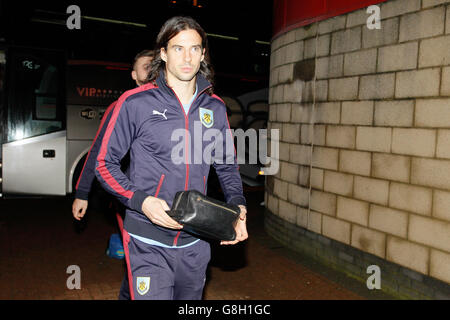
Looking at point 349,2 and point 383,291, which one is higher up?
point 349,2

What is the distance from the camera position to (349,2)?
Answer: 5.02 meters

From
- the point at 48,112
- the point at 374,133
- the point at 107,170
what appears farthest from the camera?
the point at 48,112

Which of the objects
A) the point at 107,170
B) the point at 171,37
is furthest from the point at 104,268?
the point at 171,37

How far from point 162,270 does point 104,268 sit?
306cm

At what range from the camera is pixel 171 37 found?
8.01 ft

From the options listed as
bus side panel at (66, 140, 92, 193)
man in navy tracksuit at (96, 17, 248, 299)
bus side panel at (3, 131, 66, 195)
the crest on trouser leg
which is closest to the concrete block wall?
man in navy tracksuit at (96, 17, 248, 299)

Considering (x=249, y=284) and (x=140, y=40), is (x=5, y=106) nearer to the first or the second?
(x=140, y=40)

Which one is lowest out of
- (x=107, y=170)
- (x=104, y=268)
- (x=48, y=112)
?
(x=104, y=268)

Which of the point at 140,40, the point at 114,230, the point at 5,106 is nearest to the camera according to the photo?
the point at 114,230

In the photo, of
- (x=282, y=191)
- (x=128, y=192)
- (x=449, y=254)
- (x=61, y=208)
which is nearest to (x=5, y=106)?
(x=61, y=208)

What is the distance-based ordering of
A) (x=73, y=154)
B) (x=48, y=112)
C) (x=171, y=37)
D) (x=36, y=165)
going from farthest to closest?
(x=73, y=154) → (x=48, y=112) → (x=36, y=165) → (x=171, y=37)

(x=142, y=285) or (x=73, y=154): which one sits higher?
(x=73, y=154)

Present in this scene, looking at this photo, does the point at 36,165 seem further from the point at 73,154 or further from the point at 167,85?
the point at 167,85

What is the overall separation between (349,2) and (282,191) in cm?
270
